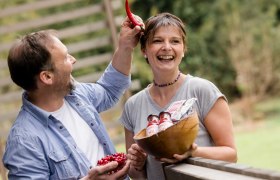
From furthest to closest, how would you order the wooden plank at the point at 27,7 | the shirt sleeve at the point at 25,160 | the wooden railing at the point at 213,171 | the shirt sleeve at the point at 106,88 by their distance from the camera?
the wooden plank at the point at 27,7
the shirt sleeve at the point at 106,88
the shirt sleeve at the point at 25,160
the wooden railing at the point at 213,171

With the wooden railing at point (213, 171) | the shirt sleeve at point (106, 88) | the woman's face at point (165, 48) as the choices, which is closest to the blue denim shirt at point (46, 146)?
the shirt sleeve at point (106, 88)

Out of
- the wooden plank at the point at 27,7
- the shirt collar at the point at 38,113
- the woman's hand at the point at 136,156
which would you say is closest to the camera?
the woman's hand at the point at 136,156

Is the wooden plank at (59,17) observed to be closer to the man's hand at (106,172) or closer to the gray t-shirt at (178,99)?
the gray t-shirt at (178,99)

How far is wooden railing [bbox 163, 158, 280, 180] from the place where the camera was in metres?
1.30

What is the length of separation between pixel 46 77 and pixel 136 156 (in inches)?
Result: 17.3

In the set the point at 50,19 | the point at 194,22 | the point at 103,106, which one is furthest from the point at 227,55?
the point at 103,106

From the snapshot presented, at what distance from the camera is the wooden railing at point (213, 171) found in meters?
1.30

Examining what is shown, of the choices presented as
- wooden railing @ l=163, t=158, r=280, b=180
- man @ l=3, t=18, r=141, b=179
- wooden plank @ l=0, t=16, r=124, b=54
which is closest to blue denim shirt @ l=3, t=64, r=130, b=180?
man @ l=3, t=18, r=141, b=179

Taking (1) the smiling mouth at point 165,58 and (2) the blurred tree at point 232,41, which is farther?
(2) the blurred tree at point 232,41

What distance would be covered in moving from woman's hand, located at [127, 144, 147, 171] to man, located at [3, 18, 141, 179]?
0.04 metres

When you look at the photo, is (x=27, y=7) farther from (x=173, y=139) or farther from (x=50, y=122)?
(x=173, y=139)

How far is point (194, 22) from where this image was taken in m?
13.0

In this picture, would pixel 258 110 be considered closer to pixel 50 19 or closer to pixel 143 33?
pixel 50 19

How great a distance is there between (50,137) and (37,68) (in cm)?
24
